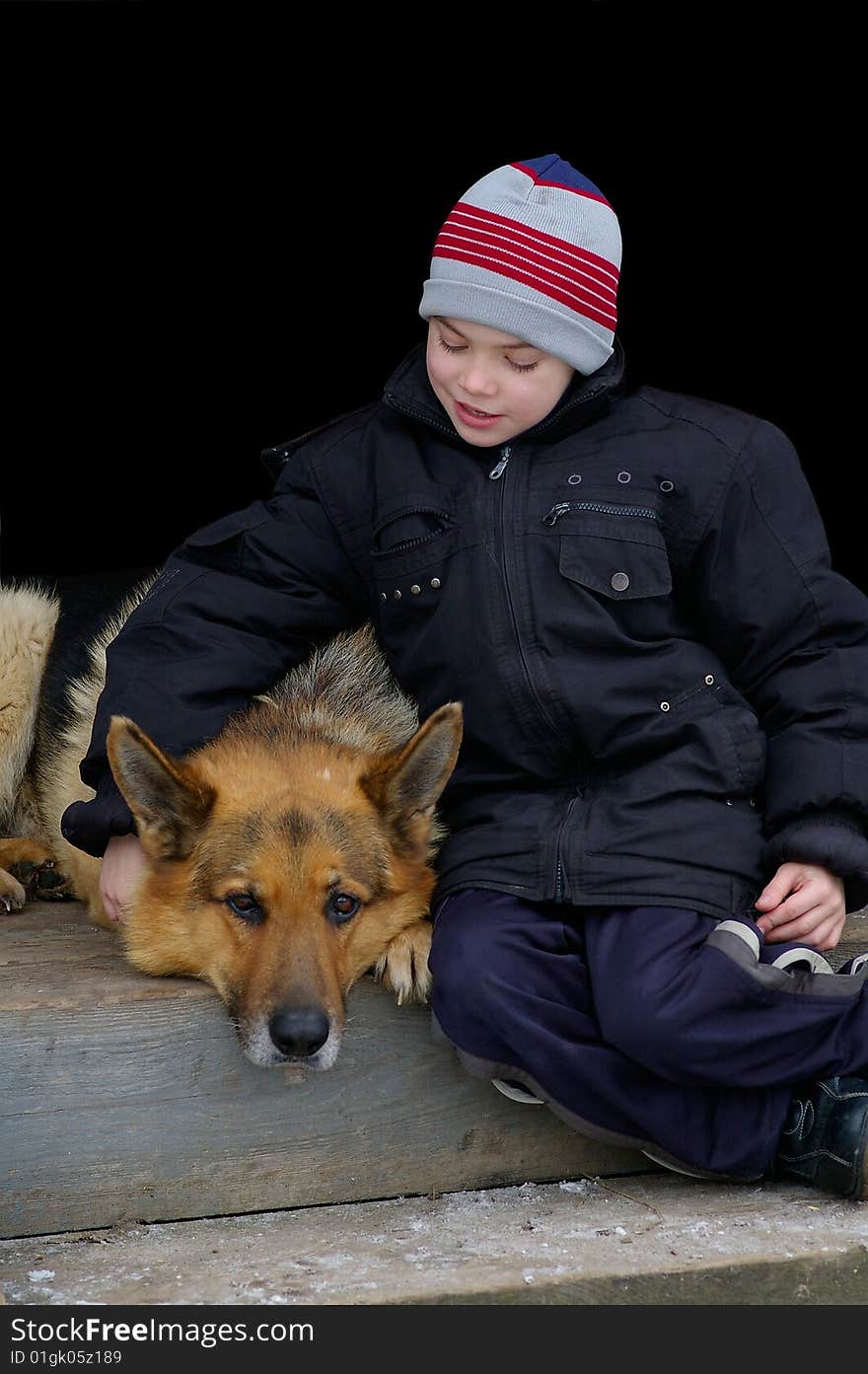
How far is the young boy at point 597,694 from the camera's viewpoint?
303 cm

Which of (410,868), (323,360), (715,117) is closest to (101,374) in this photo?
(323,360)

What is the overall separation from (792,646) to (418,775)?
2.94 feet

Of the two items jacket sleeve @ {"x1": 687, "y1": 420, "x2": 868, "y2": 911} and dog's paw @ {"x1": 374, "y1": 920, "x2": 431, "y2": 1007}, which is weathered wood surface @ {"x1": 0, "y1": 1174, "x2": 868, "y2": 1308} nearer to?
dog's paw @ {"x1": 374, "y1": 920, "x2": 431, "y2": 1007}

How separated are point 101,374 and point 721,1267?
634 cm

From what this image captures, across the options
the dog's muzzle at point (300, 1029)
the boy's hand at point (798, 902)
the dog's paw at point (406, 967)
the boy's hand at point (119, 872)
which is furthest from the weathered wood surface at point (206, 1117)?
the boy's hand at point (798, 902)

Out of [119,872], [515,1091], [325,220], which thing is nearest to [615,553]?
[515,1091]

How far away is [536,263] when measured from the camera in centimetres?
318

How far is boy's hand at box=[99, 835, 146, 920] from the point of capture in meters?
3.24

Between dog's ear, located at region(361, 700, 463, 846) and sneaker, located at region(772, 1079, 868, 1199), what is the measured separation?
1018 mm

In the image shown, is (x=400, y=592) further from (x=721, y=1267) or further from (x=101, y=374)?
(x=101, y=374)

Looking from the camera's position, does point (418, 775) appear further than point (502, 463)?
No

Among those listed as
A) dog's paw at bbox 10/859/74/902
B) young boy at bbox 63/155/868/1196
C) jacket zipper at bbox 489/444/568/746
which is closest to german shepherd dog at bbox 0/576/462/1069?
young boy at bbox 63/155/868/1196

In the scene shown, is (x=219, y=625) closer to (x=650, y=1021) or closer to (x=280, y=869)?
(x=280, y=869)

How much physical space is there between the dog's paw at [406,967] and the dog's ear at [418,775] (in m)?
0.22
